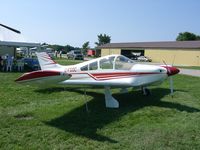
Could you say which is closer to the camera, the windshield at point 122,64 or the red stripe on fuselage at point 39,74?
the red stripe on fuselage at point 39,74

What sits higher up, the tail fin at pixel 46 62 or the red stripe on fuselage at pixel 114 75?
the tail fin at pixel 46 62

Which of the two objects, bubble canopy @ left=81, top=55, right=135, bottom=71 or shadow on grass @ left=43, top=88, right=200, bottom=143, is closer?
shadow on grass @ left=43, top=88, right=200, bottom=143

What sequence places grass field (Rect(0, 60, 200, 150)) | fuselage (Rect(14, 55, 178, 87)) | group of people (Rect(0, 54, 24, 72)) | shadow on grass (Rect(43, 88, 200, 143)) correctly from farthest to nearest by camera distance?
group of people (Rect(0, 54, 24, 72)) → fuselage (Rect(14, 55, 178, 87)) → shadow on grass (Rect(43, 88, 200, 143)) → grass field (Rect(0, 60, 200, 150))

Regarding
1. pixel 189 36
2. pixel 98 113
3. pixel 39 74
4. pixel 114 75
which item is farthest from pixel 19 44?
pixel 189 36

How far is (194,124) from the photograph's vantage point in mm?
7227

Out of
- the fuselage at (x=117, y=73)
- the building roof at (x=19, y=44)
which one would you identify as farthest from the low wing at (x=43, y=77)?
the building roof at (x=19, y=44)

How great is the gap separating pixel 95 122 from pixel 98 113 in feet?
3.06

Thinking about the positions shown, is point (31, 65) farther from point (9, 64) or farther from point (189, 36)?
point (189, 36)

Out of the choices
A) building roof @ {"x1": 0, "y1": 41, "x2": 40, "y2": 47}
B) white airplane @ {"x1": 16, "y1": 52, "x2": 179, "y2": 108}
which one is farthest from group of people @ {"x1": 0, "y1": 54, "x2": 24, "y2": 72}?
white airplane @ {"x1": 16, "y1": 52, "x2": 179, "y2": 108}

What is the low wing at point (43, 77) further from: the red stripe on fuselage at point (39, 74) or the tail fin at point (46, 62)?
the tail fin at point (46, 62)

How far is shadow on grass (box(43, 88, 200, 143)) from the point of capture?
6555 millimetres

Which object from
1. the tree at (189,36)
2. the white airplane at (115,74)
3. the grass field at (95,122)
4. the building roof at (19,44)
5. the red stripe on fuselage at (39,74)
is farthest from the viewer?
the tree at (189,36)

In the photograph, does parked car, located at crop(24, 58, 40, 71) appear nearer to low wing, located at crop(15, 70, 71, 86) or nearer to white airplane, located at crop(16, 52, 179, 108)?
white airplane, located at crop(16, 52, 179, 108)

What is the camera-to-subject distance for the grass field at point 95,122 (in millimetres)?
5797
